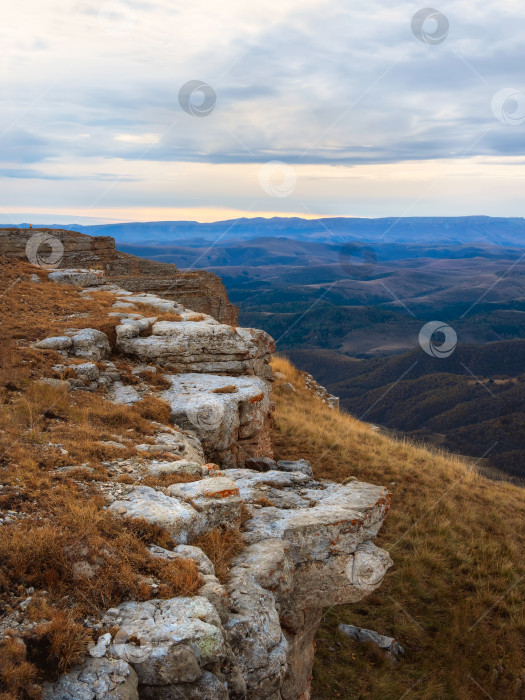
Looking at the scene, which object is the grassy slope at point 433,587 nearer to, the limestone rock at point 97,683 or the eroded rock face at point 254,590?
the eroded rock face at point 254,590

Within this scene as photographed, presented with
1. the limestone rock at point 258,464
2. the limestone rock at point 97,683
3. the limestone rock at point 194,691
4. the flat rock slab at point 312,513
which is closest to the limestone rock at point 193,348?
the limestone rock at point 258,464

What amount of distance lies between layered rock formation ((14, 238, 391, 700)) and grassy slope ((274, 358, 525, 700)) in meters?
2.50

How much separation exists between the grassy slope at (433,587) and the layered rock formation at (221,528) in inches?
98.4

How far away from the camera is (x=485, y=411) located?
81.9 metres

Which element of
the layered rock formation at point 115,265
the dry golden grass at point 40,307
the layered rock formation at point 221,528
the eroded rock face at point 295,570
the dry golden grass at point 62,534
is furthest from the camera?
the layered rock formation at point 115,265

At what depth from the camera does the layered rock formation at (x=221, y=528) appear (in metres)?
3.64

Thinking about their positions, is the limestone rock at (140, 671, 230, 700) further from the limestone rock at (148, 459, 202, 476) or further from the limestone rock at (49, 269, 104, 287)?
the limestone rock at (49, 269, 104, 287)

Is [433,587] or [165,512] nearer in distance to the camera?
[165,512]

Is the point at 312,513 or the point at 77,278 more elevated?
the point at 77,278

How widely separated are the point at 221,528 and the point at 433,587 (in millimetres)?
6887

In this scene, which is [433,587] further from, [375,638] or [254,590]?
[254,590]

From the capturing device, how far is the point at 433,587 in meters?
10.3

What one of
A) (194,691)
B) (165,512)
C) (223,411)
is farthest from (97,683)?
(223,411)

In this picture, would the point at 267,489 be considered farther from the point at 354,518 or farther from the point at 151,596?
the point at 151,596
